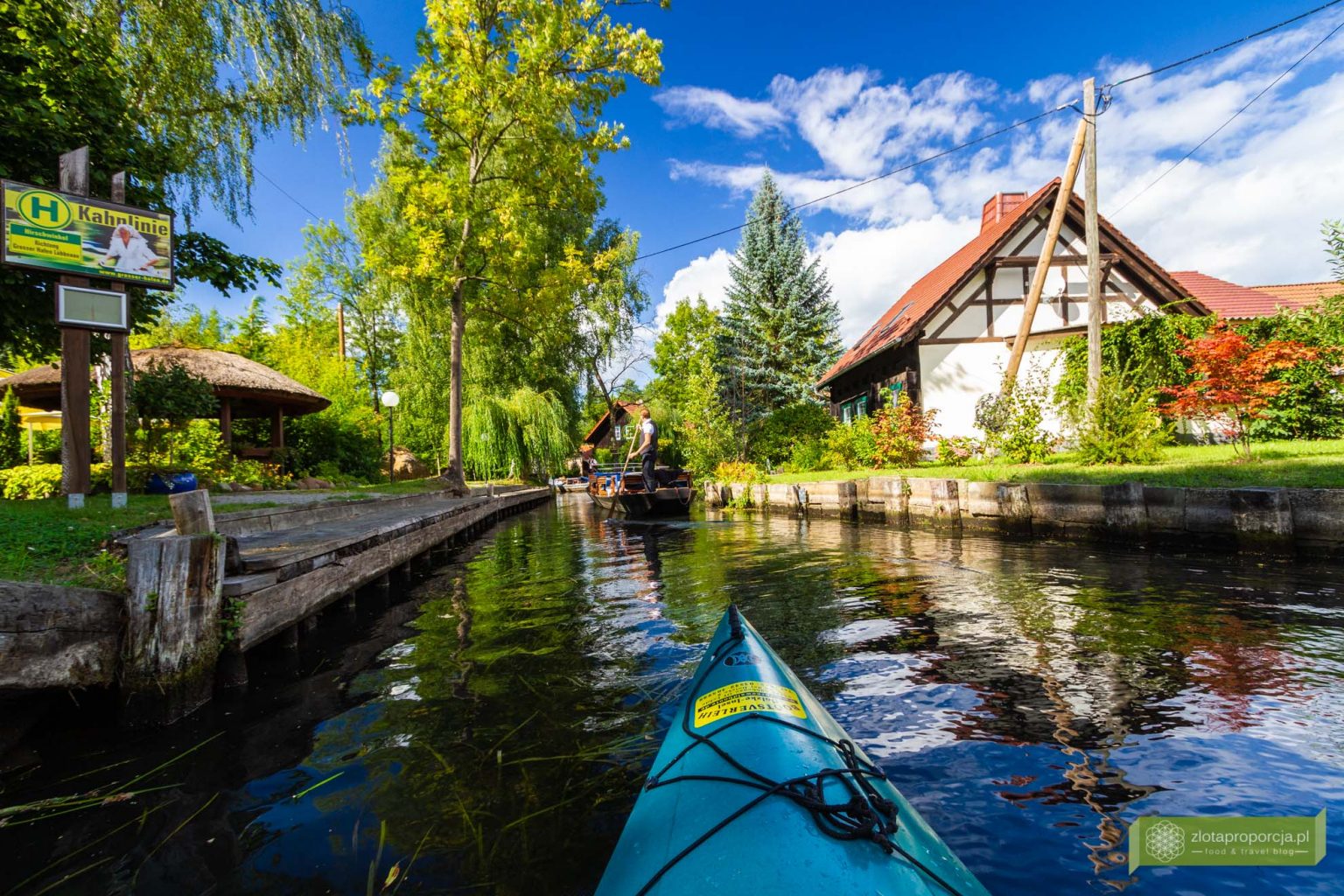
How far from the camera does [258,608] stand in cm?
342

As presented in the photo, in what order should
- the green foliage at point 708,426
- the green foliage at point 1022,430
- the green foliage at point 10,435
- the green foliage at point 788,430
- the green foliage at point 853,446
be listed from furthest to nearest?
the green foliage at point 708,426
the green foliage at point 788,430
the green foliage at point 853,446
the green foliage at point 1022,430
the green foliage at point 10,435

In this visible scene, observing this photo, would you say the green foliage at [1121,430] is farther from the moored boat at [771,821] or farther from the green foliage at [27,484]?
the green foliage at [27,484]

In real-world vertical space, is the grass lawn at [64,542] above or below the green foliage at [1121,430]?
below

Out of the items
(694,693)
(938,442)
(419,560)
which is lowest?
(419,560)

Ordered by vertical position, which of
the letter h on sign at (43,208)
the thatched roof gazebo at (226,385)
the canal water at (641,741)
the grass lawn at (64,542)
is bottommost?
the canal water at (641,741)

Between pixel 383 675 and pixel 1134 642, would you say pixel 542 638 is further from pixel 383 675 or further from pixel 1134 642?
pixel 1134 642

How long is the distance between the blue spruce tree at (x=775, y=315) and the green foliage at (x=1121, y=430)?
45.9 feet

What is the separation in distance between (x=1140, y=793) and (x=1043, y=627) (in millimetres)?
2215

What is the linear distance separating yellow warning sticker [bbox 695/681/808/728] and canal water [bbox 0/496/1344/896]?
22.5 inches

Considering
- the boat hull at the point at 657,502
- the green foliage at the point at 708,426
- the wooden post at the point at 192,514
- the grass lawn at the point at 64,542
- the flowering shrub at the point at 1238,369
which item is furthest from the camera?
the green foliage at the point at 708,426

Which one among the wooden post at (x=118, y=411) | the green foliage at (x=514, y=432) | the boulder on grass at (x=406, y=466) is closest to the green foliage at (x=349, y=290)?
the boulder on grass at (x=406, y=466)

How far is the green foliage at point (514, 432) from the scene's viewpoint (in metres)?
20.6

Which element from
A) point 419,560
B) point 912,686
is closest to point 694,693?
point 912,686

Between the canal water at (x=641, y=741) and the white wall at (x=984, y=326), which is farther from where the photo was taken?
the white wall at (x=984, y=326)
